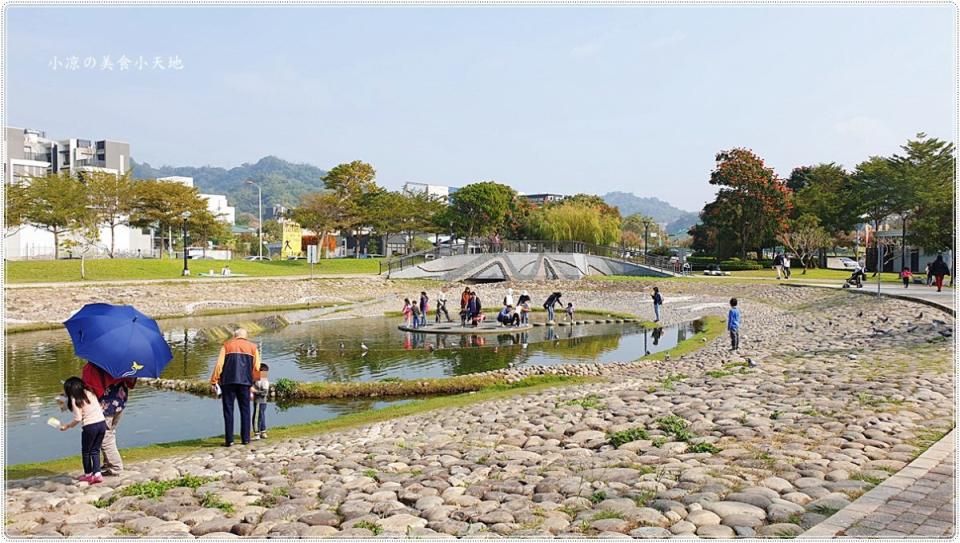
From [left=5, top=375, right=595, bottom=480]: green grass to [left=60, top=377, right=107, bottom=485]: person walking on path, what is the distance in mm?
1691

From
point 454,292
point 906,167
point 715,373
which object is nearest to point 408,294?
point 454,292

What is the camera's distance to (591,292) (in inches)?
1912

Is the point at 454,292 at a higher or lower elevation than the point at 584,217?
lower

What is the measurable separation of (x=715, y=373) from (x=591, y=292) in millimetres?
33817

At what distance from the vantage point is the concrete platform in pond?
90.0 feet

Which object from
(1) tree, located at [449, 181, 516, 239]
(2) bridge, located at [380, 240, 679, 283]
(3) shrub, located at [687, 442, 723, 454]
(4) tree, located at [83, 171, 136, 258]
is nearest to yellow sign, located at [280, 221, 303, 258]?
(1) tree, located at [449, 181, 516, 239]

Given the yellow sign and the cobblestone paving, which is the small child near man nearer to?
the cobblestone paving

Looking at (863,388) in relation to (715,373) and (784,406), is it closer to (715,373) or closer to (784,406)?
(784,406)

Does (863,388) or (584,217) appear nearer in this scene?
(863,388)

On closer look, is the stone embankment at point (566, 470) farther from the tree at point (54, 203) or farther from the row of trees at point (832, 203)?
the tree at point (54, 203)

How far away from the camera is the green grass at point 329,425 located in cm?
982

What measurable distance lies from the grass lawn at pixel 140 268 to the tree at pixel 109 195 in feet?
23.2

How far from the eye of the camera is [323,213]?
6631cm

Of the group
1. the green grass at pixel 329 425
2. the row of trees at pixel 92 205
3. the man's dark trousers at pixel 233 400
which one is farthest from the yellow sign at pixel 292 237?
the man's dark trousers at pixel 233 400
